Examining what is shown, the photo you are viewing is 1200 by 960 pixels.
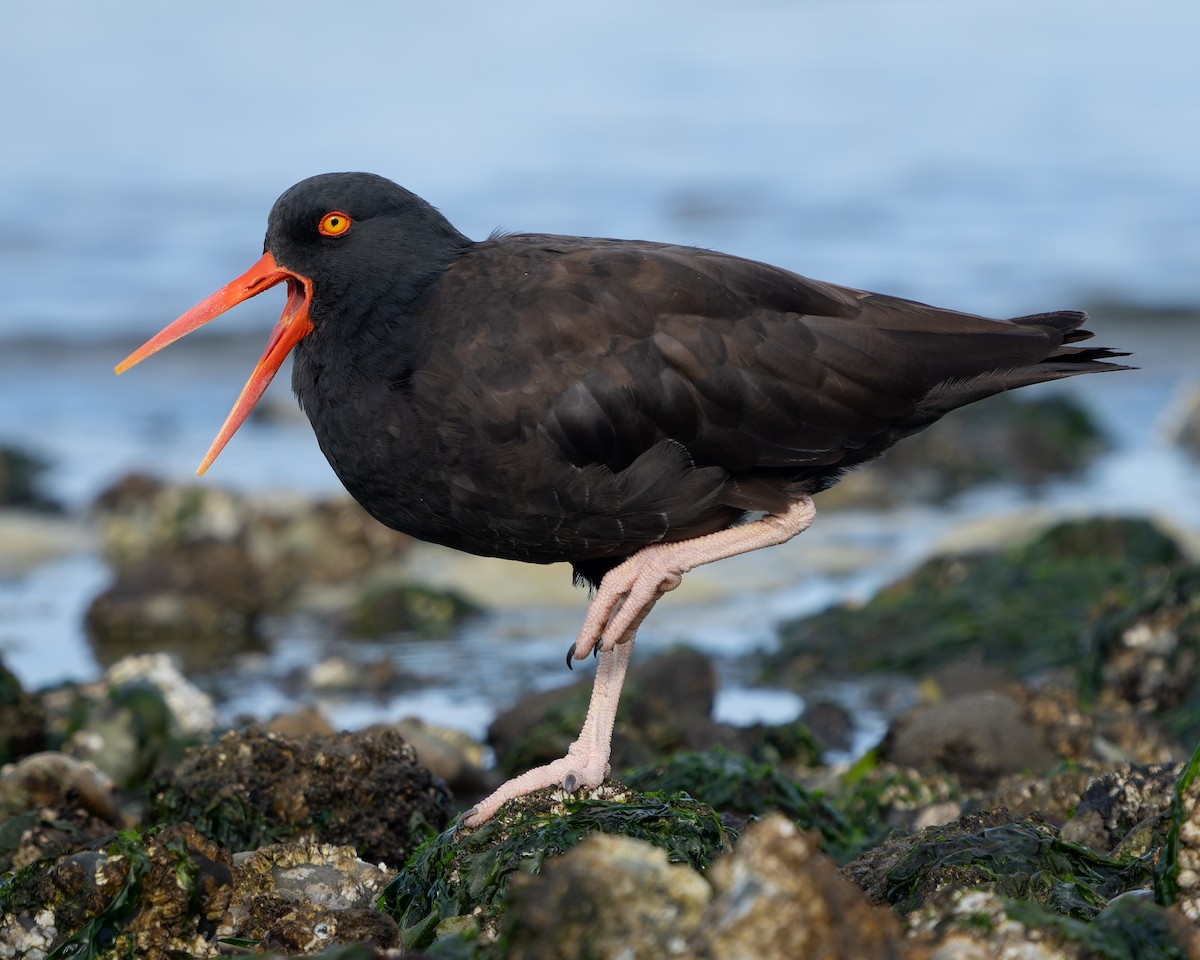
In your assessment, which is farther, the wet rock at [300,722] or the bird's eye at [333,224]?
the wet rock at [300,722]

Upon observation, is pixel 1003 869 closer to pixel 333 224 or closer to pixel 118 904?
pixel 118 904

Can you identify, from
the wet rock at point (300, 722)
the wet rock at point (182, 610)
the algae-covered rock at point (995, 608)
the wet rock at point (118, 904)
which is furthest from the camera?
the wet rock at point (182, 610)

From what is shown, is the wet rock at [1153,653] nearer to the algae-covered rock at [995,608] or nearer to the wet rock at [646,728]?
the algae-covered rock at [995,608]

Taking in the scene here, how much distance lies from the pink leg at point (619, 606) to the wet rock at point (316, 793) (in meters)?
0.33

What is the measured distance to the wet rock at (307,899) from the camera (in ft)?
10.2

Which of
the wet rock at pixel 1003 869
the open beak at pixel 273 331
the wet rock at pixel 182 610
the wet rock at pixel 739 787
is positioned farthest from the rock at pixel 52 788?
the wet rock at pixel 182 610

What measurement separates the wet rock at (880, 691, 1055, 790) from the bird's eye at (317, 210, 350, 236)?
257cm

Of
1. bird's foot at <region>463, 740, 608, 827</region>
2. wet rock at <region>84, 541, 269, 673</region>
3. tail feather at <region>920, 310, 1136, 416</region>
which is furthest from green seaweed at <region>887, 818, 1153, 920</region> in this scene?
wet rock at <region>84, 541, 269, 673</region>

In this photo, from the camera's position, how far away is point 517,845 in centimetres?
329

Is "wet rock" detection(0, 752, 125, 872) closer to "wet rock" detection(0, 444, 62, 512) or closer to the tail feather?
the tail feather

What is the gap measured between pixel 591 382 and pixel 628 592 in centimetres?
58

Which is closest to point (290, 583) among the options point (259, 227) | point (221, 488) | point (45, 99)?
point (221, 488)

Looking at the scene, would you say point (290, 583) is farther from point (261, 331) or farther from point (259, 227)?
point (259, 227)

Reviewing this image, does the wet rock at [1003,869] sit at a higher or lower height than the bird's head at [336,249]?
lower
